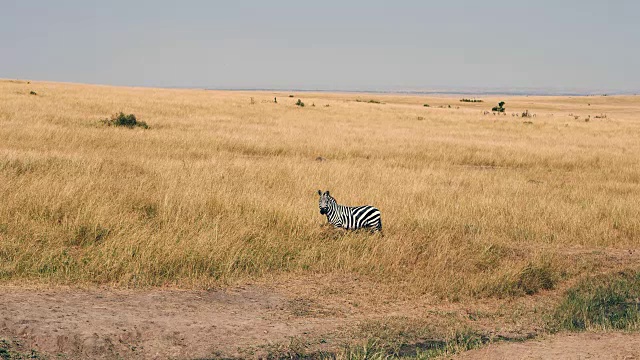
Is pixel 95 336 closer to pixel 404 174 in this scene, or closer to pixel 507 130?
pixel 404 174

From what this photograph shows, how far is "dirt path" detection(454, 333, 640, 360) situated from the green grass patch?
1.67 ft

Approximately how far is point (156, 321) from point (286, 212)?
4.69 m

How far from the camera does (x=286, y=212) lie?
11914mm

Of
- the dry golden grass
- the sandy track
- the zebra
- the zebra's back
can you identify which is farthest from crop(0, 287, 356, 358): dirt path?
the zebra's back

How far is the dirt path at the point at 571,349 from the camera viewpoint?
251 inches

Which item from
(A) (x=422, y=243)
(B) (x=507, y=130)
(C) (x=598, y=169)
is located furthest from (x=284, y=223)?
(B) (x=507, y=130)

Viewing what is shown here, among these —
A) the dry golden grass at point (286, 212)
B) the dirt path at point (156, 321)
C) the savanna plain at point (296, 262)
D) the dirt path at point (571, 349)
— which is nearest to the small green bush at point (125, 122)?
the dry golden grass at point (286, 212)

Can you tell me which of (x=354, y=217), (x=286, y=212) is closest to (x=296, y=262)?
(x=354, y=217)

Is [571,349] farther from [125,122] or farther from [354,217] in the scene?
[125,122]

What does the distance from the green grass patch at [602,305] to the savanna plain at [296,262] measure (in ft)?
0.11

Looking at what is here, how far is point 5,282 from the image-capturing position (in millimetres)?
8586

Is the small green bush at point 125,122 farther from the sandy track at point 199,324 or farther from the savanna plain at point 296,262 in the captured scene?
the sandy track at point 199,324

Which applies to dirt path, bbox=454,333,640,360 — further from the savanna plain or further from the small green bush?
the small green bush

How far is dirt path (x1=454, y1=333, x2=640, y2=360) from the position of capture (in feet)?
21.0
